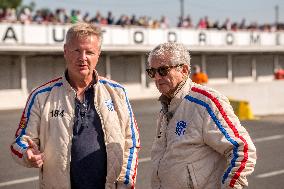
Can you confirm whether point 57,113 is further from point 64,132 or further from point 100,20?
point 100,20

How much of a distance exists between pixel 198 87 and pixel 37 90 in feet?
3.87

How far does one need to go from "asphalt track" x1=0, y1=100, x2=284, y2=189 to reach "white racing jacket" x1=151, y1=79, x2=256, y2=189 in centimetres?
516

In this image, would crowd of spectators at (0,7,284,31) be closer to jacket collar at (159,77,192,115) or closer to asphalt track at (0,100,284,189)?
asphalt track at (0,100,284,189)

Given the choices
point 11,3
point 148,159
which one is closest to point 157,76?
Result: point 148,159

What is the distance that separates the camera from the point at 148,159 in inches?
440

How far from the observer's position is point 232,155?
357 centimetres

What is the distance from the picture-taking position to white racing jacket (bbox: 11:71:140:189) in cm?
381

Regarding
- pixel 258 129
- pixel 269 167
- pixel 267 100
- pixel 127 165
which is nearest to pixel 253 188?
pixel 269 167

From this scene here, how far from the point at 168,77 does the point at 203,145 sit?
53cm

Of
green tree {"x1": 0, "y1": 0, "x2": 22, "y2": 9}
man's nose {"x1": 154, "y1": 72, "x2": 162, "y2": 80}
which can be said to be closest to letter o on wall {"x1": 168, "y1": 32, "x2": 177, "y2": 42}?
man's nose {"x1": 154, "y1": 72, "x2": 162, "y2": 80}

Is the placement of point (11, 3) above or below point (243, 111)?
above

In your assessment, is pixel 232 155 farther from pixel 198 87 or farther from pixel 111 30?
pixel 111 30

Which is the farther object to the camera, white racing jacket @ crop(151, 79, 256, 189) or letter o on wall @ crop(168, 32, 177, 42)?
letter o on wall @ crop(168, 32, 177, 42)

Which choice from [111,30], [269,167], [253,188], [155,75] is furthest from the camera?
[111,30]
